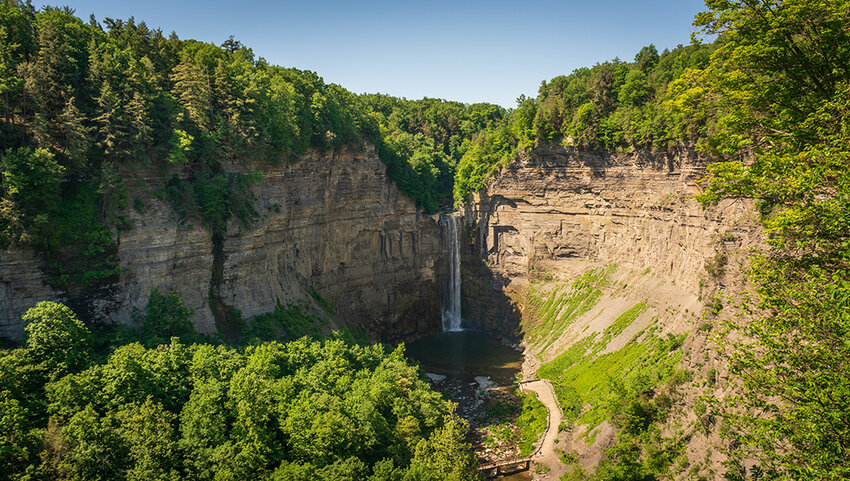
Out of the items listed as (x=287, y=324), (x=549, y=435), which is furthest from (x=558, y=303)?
(x=287, y=324)

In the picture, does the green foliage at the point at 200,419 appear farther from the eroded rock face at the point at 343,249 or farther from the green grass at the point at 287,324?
the eroded rock face at the point at 343,249

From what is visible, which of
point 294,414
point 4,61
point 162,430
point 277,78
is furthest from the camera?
point 277,78

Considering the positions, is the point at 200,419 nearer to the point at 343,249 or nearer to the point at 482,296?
the point at 343,249

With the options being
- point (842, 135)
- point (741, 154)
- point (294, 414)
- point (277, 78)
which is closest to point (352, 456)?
point (294, 414)

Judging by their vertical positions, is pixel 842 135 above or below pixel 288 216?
above

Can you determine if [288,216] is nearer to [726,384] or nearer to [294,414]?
[294,414]

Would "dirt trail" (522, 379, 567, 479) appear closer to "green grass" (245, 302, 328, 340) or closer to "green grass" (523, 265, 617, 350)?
"green grass" (523, 265, 617, 350)
